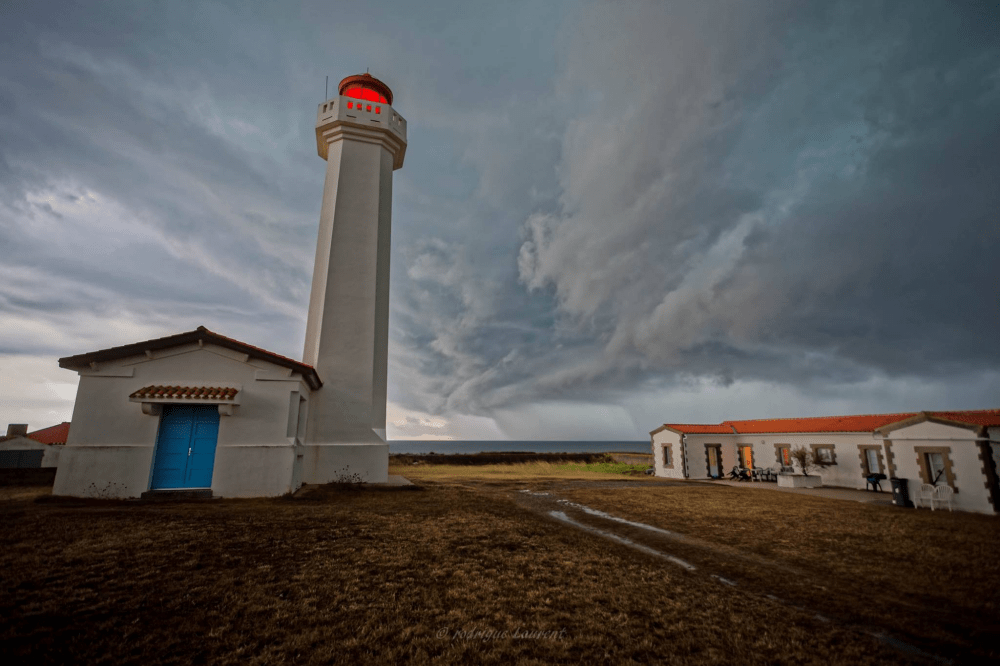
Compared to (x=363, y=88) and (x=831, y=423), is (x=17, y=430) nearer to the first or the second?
(x=363, y=88)

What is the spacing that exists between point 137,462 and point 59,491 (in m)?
1.97

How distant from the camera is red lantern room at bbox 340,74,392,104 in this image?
77.7 ft

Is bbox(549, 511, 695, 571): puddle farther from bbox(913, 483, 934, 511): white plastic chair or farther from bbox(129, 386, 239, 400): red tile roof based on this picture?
bbox(913, 483, 934, 511): white plastic chair

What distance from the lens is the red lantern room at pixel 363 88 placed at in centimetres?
2367

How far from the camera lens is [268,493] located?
46.1 feet

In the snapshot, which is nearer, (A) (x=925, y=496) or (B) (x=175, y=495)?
(B) (x=175, y=495)

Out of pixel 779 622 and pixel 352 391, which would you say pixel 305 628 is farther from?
pixel 352 391

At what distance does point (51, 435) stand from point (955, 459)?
154 ft

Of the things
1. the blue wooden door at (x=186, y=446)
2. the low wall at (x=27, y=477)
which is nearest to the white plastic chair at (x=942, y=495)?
the blue wooden door at (x=186, y=446)

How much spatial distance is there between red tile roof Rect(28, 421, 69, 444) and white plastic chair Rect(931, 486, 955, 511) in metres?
43.1

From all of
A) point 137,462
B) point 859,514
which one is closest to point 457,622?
point 137,462

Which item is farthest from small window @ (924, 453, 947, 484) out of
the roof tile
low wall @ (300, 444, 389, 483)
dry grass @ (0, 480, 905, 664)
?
the roof tile

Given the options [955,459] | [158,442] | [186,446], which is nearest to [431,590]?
[186,446]

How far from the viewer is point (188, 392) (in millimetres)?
13641
